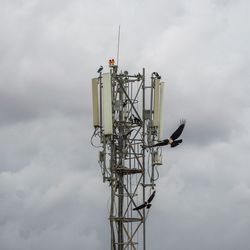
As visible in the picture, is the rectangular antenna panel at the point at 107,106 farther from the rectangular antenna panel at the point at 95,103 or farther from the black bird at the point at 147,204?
the black bird at the point at 147,204

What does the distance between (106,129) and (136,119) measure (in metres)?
2.69

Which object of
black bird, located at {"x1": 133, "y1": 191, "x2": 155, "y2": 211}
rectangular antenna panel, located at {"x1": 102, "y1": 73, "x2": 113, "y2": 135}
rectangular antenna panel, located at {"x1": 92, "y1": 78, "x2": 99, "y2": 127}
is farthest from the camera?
rectangular antenna panel, located at {"x1": 92, "y1": 78, "x2": 99, "y2": 127}

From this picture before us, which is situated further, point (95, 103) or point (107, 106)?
point (95, 103)

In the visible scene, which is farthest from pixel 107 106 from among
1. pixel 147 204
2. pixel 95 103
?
pixel 147 204

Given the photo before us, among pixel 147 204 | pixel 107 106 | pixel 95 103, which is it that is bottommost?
pixel 147 204

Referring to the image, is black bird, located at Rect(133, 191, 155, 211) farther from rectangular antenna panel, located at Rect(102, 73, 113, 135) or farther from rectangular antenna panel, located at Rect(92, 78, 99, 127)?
rectangular antenna panel, located at Rect(92, 78, 99, 127)

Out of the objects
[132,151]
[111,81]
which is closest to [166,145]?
[132,151]

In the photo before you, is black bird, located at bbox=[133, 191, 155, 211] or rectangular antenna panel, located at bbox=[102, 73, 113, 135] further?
black bird, located at bbox=[133, 191, 155, 211]

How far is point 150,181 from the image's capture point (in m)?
50.3

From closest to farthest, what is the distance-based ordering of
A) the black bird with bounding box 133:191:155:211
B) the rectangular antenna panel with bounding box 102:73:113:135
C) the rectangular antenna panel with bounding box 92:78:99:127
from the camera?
the rectangular antenna panel with bounding box 102:73:113:135 → the black bird with bounding box 133:191:155:211 → the rectangular antenna panel with bounding box 92:78:99:127

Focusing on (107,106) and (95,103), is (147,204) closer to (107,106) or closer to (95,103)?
(107,106)

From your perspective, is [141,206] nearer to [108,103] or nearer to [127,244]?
[127,244]

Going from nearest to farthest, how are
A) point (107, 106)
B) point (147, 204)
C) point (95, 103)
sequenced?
point (107, 106) < point (147, 204) < point (95, 103)

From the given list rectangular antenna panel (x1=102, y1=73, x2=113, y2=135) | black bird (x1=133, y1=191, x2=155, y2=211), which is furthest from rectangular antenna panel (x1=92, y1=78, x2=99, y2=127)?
black bird (x1=133, y1=191, x2=155, y2=211)
